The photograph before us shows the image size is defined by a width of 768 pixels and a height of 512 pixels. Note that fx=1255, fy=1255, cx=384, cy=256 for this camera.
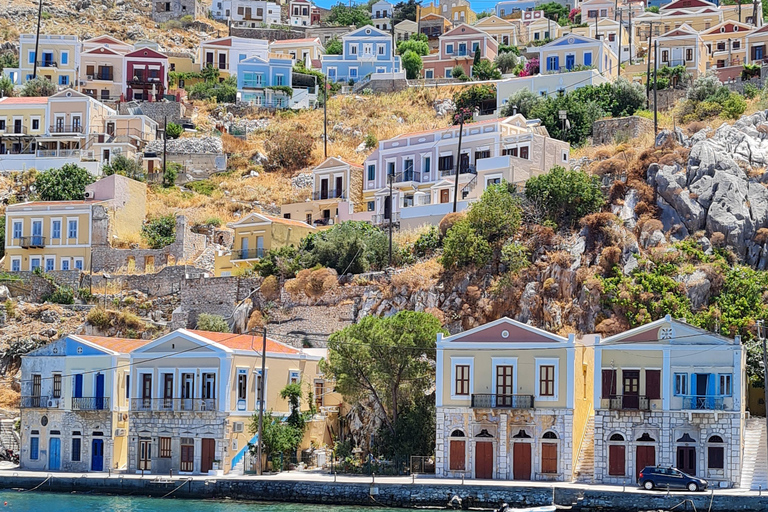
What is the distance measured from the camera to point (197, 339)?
5647 centimetres

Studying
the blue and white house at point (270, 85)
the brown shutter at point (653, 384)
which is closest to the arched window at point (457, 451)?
the brown shutter at point (653, 384)

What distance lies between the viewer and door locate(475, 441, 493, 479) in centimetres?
5175

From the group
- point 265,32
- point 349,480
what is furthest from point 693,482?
point 265,32

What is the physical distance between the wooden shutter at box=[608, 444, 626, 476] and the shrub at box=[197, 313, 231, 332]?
26.4m

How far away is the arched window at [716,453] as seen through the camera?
4903cm

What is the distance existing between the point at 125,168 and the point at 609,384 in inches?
2078

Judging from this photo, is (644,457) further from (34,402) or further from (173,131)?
(173,131)

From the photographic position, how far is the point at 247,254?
77750 millimetres

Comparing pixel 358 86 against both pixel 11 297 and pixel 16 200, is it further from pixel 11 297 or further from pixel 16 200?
pixel 11 297

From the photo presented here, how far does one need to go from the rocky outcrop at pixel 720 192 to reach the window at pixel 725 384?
1507 cm

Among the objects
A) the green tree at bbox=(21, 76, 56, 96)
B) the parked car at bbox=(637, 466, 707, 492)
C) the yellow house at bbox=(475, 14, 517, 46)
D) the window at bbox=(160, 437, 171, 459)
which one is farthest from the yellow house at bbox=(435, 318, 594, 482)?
the yellow house at bbox=(475, 14, 517, 46)

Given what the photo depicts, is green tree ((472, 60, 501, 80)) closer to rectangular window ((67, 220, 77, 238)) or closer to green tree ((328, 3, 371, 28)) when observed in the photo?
green tree ((328, 3, 371, 28))

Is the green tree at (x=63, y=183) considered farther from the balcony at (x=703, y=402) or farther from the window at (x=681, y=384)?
the balcony at (x=703, y=402)

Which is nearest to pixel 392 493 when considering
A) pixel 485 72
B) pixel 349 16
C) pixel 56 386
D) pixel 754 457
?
pixel 754 457
